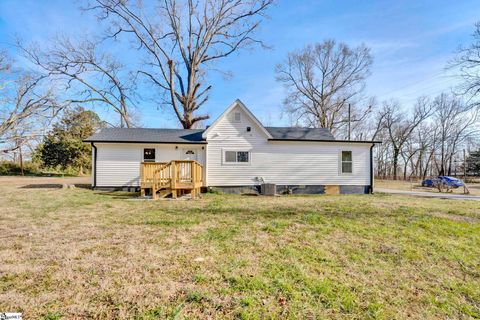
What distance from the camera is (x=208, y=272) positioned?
3.05 m

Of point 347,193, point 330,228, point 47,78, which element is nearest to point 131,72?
point 47,78

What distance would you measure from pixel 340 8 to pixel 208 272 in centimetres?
1418

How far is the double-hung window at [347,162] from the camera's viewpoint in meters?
13.4

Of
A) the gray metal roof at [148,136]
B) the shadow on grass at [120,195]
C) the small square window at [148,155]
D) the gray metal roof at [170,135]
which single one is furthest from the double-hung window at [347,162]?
the shadow on grass at [120,195]

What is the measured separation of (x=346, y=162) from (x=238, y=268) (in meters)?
12.1

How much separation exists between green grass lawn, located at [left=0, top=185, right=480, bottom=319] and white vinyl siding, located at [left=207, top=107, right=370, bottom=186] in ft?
22.3

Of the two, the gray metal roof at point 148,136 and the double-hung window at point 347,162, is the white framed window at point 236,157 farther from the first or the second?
the double-hung window at point 347,162

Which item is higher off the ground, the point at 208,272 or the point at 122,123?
the point at 122,123

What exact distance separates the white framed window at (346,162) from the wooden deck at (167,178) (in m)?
8.62

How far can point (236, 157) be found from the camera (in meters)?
12.8

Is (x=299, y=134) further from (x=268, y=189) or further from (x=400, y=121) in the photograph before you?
(x=400, y=121)

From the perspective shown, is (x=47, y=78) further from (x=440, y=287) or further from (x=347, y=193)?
(x=440, y=287)

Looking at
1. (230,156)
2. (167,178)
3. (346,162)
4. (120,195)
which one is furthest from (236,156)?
(346,162)

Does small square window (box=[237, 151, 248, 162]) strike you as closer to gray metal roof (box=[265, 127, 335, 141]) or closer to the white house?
the white house
